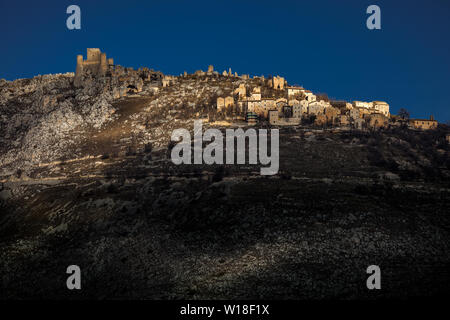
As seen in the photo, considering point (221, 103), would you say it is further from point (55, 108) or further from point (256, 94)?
point (55, 108)

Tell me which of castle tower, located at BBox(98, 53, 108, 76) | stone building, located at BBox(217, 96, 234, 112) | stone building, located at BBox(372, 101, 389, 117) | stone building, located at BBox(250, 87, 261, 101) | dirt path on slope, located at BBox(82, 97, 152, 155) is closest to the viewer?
A: dirt path on slope, located at BBox(82, 97, 152, 155)

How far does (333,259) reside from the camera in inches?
2275

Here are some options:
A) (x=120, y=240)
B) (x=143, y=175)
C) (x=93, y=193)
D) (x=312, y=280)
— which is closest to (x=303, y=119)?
(x=143, y=175)

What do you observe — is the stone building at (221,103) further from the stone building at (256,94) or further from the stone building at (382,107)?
the stone building at (382,107)

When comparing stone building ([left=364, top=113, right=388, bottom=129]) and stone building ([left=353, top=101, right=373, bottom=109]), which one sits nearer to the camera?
stone building ([left=364, top=113, right=388, bottom=129])

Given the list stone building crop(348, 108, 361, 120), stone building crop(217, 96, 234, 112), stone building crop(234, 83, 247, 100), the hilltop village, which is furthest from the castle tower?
stone building crop(348, 108, 361, 120)

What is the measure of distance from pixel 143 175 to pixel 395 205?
42035 millimetres

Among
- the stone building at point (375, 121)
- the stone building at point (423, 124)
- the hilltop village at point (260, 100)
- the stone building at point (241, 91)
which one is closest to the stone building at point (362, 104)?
the hilltop village at point (260, 100)

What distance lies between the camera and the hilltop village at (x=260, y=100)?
111688mm

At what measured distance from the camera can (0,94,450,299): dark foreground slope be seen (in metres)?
55.4

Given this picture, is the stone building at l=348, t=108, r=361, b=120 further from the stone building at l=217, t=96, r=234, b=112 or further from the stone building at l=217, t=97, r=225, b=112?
the stone building at l=217, t=97, r=225, b=112

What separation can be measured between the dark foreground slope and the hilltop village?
34.9 feet

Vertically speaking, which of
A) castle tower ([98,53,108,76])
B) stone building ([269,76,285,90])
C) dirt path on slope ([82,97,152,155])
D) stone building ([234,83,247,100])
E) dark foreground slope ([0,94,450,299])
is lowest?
dark foreground slope ([0,94,450,299])

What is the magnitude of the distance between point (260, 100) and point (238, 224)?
177 feet
